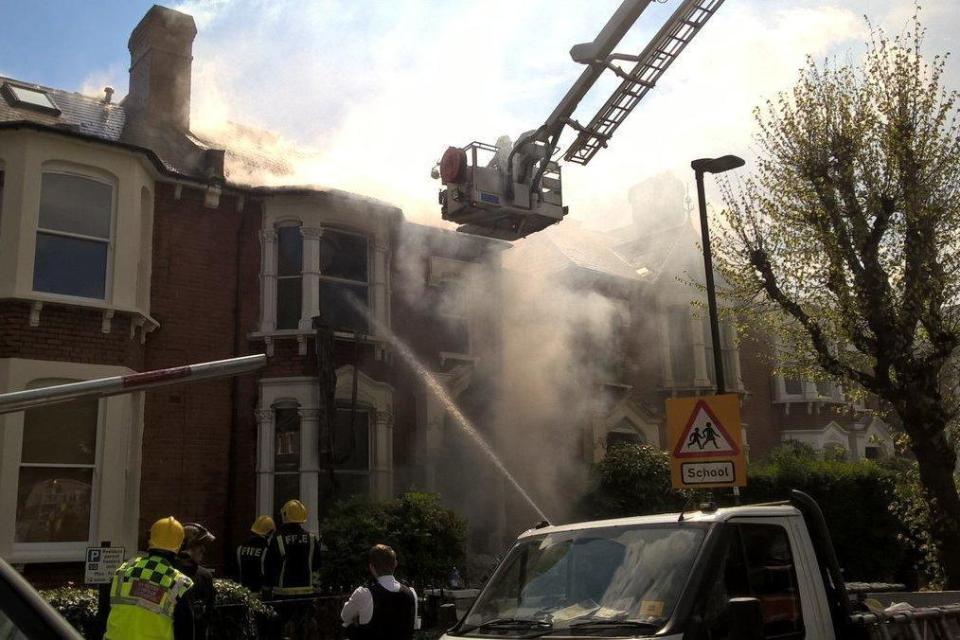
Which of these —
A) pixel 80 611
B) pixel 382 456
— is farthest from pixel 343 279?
pixel 80 611

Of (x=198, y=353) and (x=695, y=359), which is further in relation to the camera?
(x=695, y=359)

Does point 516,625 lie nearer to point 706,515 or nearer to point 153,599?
point 706,515

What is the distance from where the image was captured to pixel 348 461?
14594mm

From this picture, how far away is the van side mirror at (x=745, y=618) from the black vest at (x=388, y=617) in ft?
8.06

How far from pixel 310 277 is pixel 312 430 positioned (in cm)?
246

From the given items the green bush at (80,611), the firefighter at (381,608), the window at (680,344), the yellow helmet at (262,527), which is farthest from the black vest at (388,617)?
the window at (680,344)

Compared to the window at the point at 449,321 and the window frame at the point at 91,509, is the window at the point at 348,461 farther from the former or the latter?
the window frame at the point at 91,509

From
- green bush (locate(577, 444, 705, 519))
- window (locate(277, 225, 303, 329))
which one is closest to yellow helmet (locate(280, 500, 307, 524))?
window (locate(277, 225, 303, 329))

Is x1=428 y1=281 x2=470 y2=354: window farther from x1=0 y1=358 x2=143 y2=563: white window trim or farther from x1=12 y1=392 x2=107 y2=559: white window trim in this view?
x1=12 y1=392 x2=107 y2=559: white window trim

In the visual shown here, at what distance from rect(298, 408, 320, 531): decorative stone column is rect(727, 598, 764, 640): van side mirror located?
34.8 feet

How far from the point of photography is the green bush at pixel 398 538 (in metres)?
11.5

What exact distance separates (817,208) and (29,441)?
10.8 metres

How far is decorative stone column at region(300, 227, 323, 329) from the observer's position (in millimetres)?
14461

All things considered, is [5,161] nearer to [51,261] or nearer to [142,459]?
[51,261]
